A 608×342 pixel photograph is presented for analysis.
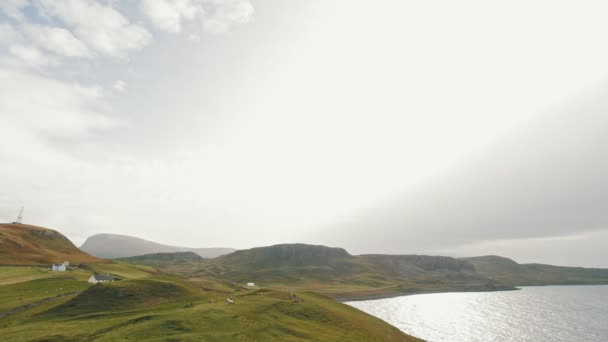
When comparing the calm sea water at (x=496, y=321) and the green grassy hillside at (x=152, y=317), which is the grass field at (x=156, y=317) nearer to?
the green grassy hillside at (x=152, y=317)

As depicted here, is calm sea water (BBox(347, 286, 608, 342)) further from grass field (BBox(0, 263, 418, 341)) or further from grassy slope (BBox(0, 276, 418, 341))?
grassy slope (BBox(0, 276, 418, 341))

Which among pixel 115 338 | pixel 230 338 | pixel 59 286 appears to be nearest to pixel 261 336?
pixel 230 338

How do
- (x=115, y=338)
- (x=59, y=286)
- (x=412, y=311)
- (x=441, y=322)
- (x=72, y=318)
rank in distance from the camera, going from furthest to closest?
(x=412, y=311), (x=441, y=322), (x=59, y=286), (x=72, y=318), (x=115, y=338)

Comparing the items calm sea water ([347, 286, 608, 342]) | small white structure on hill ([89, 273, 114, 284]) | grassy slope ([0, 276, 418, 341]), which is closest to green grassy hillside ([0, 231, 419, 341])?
grassy slope ([0, 276, 418, 341])

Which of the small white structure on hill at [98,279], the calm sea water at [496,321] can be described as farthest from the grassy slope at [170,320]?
the calm sea water at [496,321]

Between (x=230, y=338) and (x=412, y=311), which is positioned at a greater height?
(x=230, y=338)

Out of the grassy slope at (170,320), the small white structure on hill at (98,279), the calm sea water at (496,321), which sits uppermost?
the small white structure on hill at (98,279)

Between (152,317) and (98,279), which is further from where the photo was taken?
(98,279)

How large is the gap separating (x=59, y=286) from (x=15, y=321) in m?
33.1

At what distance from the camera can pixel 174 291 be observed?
86.3 metres

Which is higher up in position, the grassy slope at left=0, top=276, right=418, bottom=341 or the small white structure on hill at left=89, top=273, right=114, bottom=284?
the small white structure on hill at left=89, top=273, right=114, bottom=284

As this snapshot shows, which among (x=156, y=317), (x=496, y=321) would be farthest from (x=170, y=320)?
(x=496, y=321)

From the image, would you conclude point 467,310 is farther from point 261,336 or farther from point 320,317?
point 261,336

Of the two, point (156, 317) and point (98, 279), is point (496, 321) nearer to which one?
point (156, 317)
